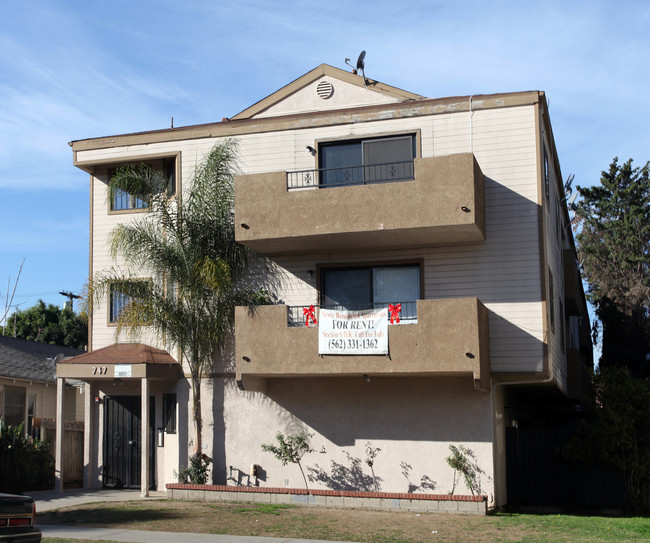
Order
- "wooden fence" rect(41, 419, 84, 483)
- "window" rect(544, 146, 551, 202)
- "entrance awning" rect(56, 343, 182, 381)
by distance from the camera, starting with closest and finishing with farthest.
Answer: "entrance awning" rect(56, 343, 182, 381) → "window" rect(544, 146, 551, 202) → "wooden fence" rect(41, 419, 84, 483)

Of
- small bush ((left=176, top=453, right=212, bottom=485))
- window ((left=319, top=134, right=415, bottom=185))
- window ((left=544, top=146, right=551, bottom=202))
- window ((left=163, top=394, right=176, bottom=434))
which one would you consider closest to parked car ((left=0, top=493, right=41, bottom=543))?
small bush ((left=176, top=453, right=212, bottom=485))

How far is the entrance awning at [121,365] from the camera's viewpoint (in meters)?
19.6

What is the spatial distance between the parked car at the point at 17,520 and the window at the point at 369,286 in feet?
31.7

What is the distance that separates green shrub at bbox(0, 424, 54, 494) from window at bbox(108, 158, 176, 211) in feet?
21.0

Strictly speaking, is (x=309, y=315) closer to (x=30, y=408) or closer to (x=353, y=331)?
(x=353, y=331)

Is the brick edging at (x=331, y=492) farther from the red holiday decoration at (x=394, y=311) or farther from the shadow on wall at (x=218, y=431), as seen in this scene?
the red holiday decoration at (x=394, y=311)

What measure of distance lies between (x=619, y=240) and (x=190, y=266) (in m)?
27.7

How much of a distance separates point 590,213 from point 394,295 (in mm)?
26660

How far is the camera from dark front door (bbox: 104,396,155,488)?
2089 centimetres

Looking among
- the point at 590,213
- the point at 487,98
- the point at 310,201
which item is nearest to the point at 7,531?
the point at 310,201

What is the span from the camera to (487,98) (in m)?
19.2

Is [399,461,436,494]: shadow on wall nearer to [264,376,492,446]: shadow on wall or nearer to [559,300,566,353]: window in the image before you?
[264,376,492,446]: shadow on wall

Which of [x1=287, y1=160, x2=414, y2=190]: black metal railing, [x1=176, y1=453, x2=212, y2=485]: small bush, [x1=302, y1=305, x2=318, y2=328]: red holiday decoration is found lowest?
[x1=176, y1=453, x2=212, y2=485]: small bush

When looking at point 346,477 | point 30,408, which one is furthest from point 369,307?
point 30,408
